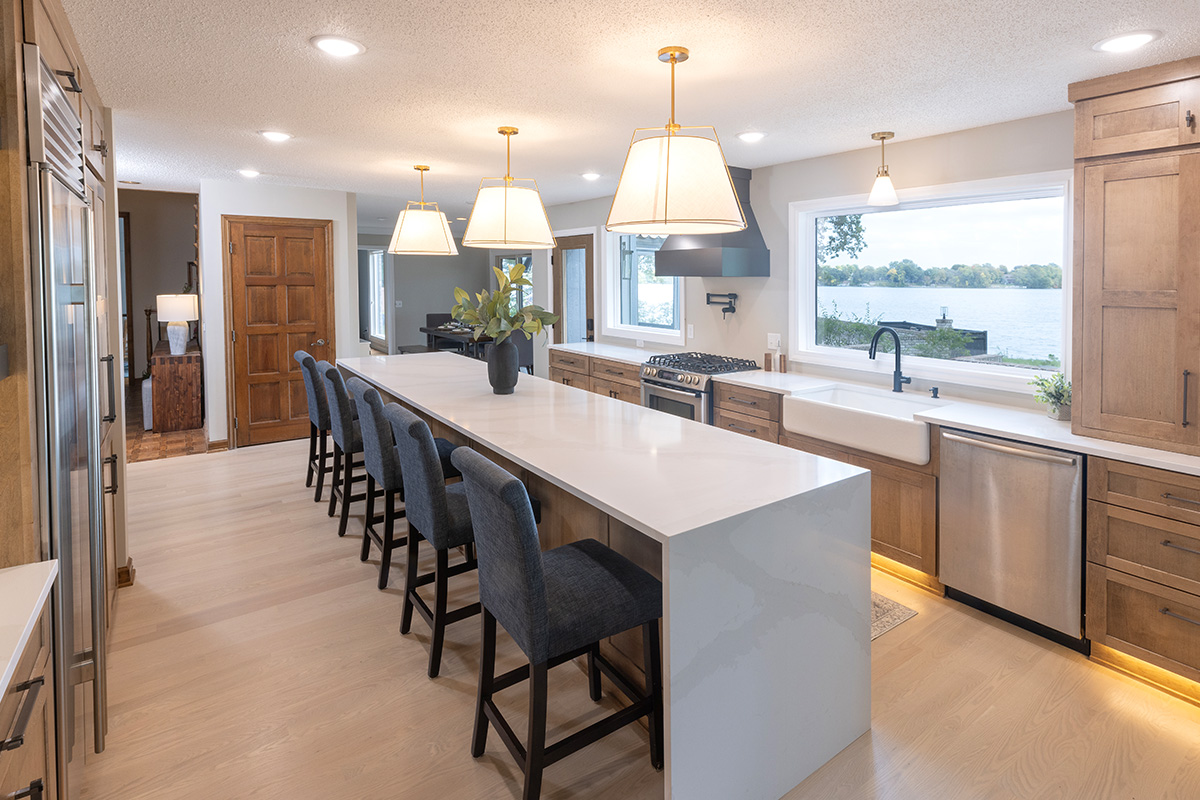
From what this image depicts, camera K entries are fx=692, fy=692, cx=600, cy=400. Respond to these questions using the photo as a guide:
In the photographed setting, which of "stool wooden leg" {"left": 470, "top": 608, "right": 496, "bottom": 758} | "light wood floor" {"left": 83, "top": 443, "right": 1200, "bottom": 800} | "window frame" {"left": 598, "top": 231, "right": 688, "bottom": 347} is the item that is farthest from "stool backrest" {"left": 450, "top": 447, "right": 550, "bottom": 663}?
"window frame" {"left": 598, "top": 231, "right": 688, "bottom": 347}

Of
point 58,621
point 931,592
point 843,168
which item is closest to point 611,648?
point 58,621

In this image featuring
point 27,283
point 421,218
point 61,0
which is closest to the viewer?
point 27,283

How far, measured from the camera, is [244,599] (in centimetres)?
322

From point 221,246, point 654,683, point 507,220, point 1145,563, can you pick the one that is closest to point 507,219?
point 507,220

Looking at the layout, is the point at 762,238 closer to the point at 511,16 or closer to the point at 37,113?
the point at 511,16

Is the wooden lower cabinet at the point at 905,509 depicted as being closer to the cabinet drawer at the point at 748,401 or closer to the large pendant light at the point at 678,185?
the cabinet drawer at the point at 748,401

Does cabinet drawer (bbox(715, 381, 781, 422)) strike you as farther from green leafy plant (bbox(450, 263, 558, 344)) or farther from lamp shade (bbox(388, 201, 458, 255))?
lamp shade (bbox(388, 201, 458, 255))

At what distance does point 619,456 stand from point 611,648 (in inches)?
27.3

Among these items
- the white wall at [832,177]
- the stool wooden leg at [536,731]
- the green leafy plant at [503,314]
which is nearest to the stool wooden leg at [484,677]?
the stool wooden leg at [536,731]

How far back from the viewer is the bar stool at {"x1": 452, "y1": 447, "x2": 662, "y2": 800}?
1.76 metres

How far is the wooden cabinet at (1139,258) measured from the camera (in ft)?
8.05

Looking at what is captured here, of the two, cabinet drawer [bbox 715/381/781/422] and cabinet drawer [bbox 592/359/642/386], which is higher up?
cabinet drawer [bbox 592/359/642/386]

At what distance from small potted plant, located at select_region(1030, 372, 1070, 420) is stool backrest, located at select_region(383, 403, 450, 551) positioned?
8.85 ft

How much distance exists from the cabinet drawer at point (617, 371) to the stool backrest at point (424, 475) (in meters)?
2.92
